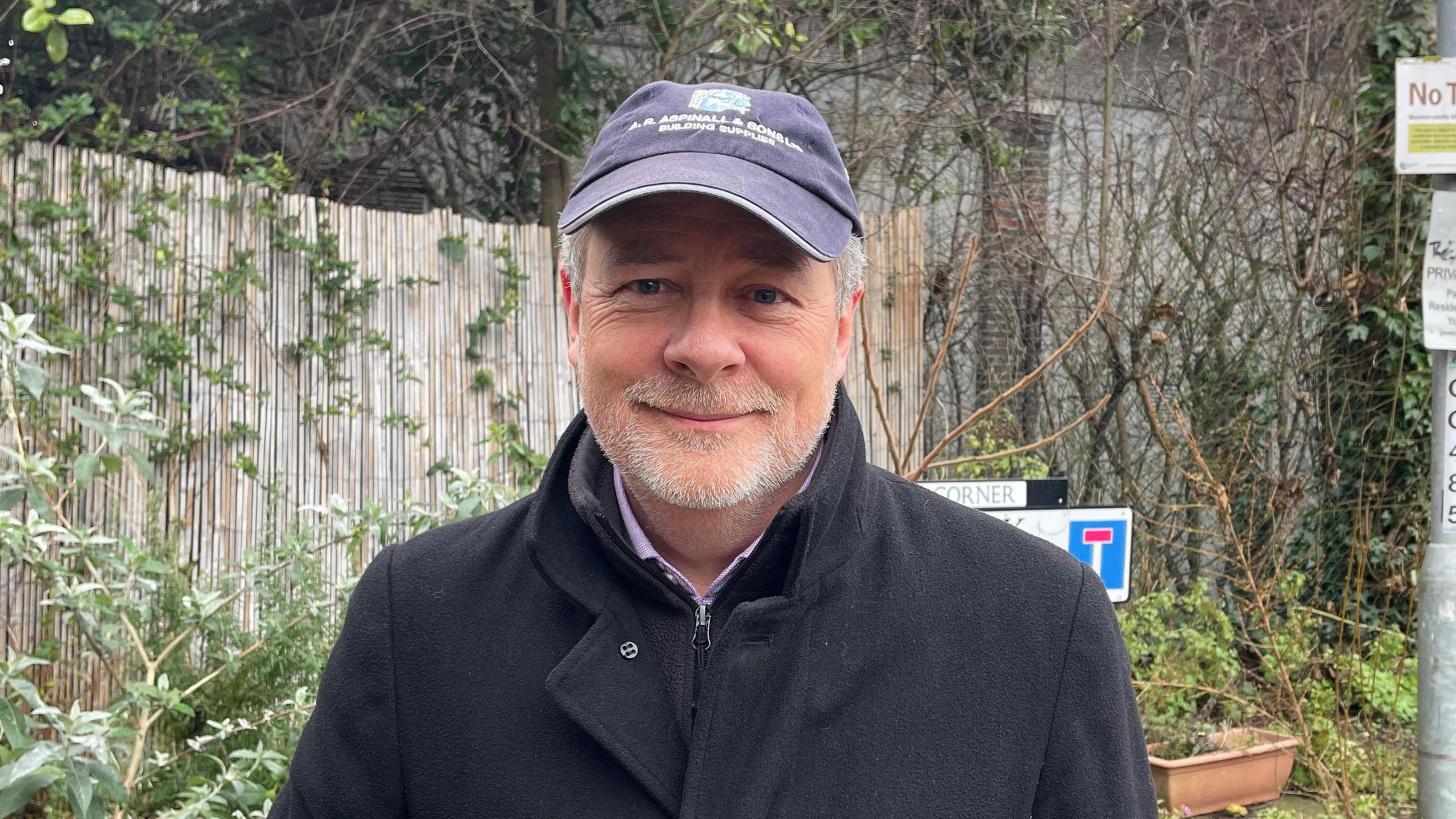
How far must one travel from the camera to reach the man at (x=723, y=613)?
62.2 inches

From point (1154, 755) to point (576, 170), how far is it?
438 cm

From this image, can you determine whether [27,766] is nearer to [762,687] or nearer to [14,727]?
[14,727]


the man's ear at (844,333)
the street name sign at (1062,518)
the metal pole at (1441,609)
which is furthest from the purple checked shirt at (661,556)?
the metal pole at (1441,609)

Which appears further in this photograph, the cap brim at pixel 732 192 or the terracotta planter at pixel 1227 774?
the terracotta planter at pixel 1227 774

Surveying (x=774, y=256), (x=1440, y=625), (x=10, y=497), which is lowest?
(x=1440, y=625)

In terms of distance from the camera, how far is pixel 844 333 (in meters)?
1.87

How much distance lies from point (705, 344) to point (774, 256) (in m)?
0.14

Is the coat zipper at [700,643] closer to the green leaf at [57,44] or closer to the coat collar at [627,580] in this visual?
the coat collar at [627,580]

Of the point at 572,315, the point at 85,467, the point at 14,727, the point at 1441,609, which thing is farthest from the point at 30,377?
the point at 1441,609

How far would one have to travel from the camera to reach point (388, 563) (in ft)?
5.90

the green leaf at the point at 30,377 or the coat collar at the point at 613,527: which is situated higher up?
the green leaf at the point at 30,377

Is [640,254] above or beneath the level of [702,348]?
above

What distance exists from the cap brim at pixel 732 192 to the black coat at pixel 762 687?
0.29m

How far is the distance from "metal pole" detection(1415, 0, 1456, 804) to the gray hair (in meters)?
3.84
